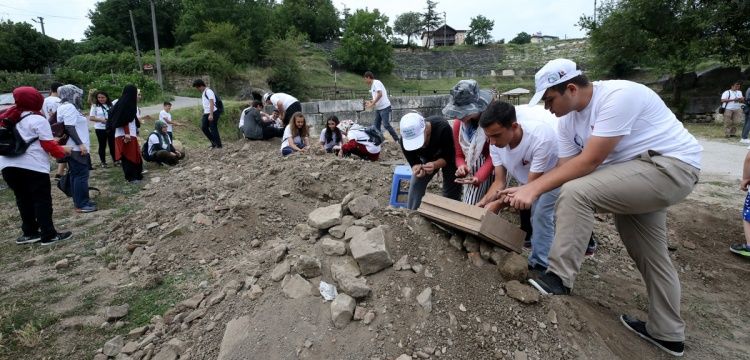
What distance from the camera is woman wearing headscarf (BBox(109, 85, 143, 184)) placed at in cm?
653

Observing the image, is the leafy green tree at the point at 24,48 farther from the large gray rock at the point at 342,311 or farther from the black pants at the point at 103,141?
the large gray rock at the point at 342,311

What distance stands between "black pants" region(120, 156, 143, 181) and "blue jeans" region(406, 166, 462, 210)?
17.4 feet

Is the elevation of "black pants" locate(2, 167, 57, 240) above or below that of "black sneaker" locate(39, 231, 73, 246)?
above

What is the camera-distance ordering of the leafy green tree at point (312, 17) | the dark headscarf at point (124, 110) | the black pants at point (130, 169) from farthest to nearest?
1. the leafy green tree at point (312, 17)
2. the black pants at point (130, 169)
3. the dark headscarf at point (124, 110)

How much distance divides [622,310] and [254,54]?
1363 inches

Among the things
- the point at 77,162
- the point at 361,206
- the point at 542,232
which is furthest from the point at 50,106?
the point at 542,232

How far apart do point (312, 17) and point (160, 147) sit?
152 feet

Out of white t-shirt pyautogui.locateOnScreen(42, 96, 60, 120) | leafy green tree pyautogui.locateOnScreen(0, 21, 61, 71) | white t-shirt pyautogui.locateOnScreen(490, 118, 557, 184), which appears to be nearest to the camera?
white t-shirt pyautogui.locateOnScreen(490, 118, 557, 184)

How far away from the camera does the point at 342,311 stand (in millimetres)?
2201

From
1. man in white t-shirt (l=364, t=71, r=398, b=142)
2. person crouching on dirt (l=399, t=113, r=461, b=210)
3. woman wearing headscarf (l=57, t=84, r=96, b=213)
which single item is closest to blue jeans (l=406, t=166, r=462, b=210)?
person crouching on dirt (l=399, t=113, r=461, b=210)

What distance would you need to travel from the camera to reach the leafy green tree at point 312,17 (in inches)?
1913

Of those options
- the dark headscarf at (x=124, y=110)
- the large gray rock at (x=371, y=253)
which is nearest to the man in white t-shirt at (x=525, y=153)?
the large gray rock at (x=371, y=253)

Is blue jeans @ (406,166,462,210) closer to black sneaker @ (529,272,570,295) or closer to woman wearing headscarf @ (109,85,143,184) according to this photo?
black sneaker @ (529,272,570,295)

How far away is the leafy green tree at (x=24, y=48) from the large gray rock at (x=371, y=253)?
3482cm
